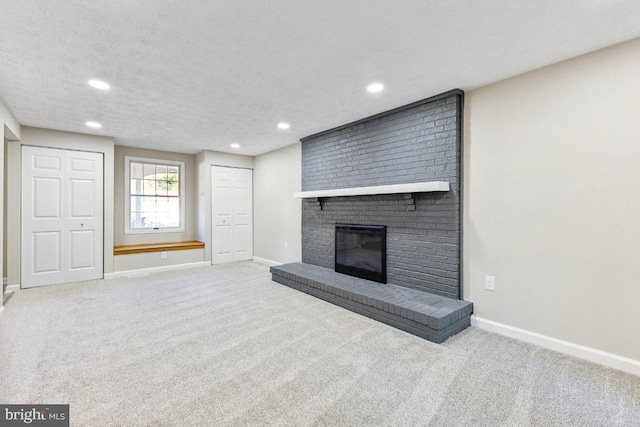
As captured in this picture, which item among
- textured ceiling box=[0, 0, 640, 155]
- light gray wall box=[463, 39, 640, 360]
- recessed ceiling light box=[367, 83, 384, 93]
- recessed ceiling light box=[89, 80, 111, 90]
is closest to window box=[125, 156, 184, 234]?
textured ceiling box=[0, 0, 640, 155]

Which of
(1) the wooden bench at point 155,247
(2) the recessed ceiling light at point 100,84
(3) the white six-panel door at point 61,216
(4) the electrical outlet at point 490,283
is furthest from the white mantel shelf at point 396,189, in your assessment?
(3) the white six-panel door at point 61,216

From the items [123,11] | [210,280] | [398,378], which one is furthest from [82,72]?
[398,378]

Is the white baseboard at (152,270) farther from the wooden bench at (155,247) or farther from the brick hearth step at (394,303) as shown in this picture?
the brick hearth step at (394,303)

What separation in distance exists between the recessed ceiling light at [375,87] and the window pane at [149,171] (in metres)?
4.99

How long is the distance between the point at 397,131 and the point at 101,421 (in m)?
3.63

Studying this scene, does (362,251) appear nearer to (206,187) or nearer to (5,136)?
(206,187)

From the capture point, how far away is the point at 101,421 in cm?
163

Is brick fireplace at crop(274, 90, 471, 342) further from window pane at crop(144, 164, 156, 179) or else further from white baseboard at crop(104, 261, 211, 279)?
window pane at crop(144, 164, 156, 179)

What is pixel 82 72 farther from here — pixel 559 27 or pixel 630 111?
pixel 630 111

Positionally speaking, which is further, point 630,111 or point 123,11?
point 630,111

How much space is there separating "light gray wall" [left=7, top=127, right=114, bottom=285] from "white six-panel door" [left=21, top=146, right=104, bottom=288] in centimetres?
7

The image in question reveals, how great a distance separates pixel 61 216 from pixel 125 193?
3.97ft

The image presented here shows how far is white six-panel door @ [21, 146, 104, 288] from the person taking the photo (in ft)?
14.1

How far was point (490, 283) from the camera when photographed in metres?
2.84
